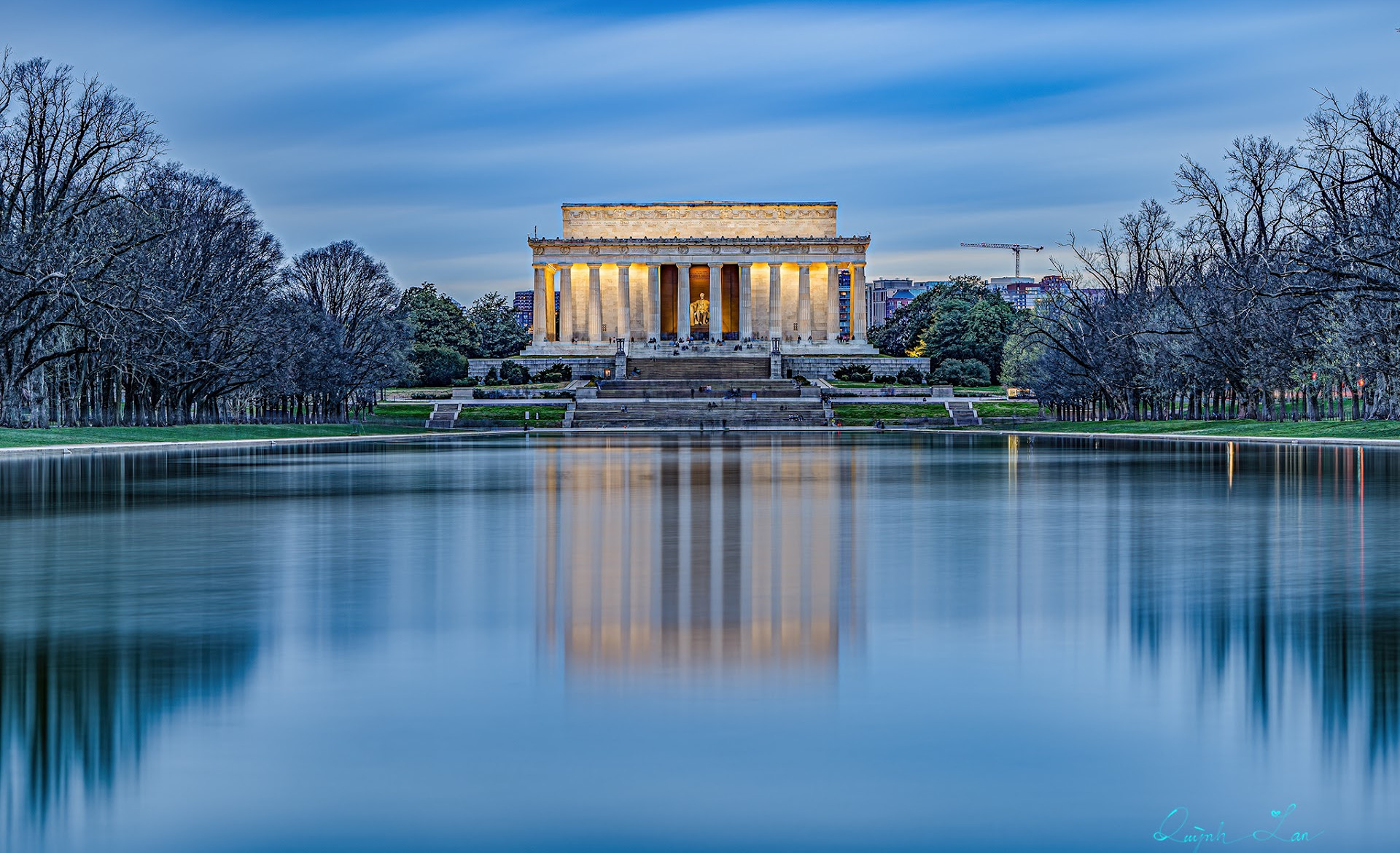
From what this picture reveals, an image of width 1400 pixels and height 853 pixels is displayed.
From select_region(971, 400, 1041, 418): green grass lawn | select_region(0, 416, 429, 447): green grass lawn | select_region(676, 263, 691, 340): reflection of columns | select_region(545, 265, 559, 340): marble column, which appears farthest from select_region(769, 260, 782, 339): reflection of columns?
select_region(0, 416, 429, 447): green grass lawn

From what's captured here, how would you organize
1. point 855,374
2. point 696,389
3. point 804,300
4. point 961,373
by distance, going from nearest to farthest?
point 696,389, point 855,374, point 961,373, point 804,300

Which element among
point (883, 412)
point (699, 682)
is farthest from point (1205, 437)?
point (699, 682)

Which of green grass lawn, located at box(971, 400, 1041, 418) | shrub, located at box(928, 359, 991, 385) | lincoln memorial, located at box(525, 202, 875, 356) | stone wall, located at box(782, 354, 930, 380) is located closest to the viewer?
green grass lawn, located at box(971, 400, 1041, 418)

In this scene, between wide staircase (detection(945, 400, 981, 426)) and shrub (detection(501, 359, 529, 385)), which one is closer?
wide staircase (detection(945, 400, 981, 426))

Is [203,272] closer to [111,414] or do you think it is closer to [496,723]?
[111,414]

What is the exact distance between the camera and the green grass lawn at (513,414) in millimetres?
87125

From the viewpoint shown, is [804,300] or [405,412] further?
[804,300]

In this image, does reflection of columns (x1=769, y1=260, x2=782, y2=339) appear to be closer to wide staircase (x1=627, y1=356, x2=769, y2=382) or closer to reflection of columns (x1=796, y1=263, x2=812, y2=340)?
reflection of columns (x1=796, y1=263, x2=812, y2=340)

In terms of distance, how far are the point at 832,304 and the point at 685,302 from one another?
12887 mm

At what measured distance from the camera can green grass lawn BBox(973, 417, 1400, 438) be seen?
53438 mm

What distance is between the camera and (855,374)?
112 meters

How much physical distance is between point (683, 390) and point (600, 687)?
296 feet

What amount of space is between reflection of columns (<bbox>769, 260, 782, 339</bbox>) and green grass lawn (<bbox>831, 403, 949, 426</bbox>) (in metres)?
40.5

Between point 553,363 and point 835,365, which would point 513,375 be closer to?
point 553,363
